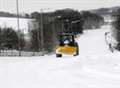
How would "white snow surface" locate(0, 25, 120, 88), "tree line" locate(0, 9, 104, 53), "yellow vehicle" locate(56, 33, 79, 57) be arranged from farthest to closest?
"tree line" locate(0, 9, 104, 53), "yellow vehicle" locate(56, 33, 79, 57), "white snow surface" locate(0, 25, 120, 88)

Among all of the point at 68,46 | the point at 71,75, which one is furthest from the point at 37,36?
the point at 71,75

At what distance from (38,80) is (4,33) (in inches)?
2925

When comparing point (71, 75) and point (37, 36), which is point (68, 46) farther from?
point (37, 36)

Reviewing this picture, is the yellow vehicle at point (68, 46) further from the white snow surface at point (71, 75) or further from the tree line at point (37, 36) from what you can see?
the tree line at point (37, 36)

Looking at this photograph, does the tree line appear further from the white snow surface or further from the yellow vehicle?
the white snow surface

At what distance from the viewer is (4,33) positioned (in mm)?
86062

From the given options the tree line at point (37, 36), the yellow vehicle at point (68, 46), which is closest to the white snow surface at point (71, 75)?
the yellow vehicle at point (68, 46)

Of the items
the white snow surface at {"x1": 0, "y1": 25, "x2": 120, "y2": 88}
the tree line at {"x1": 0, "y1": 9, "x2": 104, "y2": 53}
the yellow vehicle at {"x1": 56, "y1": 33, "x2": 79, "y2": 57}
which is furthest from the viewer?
the tree line at {"x1": 0, "y1": 9, "x2": 104, "y2": 53}

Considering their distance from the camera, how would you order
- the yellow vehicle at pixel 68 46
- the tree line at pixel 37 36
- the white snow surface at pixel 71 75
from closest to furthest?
the white snow surface at pixel 71 75, the yellow vehicle at pixel 68 46, the tree line at pixel 37 36

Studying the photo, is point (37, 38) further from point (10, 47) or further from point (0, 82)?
point (0, 82)

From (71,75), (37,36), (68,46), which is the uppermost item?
(68,46)

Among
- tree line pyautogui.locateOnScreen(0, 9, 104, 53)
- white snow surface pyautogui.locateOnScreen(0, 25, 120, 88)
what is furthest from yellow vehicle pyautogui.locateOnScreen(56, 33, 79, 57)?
A: tree line pyautogui.locateOnScreen(0, 9, 104, 53)

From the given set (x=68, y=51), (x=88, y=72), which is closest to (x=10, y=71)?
(x=88, y=72)

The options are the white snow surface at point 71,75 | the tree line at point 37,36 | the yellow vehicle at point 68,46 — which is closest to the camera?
the white snow surface at point 71,75
